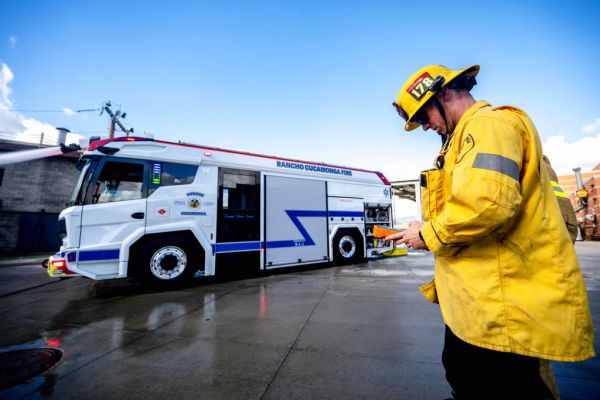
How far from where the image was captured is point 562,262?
98 centimetres

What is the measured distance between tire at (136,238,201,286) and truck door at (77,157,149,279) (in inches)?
17.1

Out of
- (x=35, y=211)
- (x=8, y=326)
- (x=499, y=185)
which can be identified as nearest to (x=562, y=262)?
(x=499, y=185)

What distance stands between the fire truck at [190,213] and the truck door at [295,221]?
0.09ft

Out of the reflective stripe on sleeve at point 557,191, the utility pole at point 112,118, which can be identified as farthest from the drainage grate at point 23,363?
the utility pole at point 112,118

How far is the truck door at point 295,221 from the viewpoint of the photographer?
655 centimetres

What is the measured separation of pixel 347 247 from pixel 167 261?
17.2ft

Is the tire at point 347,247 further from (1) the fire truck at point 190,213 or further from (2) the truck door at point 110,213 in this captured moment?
(2) the truck door at point 110,213

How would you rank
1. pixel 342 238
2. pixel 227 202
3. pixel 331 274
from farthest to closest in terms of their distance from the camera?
pixel 342 238 → pixel 331 274 → pixel 227 202

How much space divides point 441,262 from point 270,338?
7.01 ft

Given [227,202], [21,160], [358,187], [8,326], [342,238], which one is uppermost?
[21,160]

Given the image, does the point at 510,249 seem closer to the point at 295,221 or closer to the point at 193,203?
the point at 193,203

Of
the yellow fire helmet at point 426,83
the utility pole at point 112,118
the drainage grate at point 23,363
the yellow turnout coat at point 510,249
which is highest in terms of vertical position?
the utility pole at point 112,118

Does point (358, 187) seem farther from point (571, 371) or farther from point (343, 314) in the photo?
point (571, 371)

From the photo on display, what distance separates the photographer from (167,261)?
5.13 m
